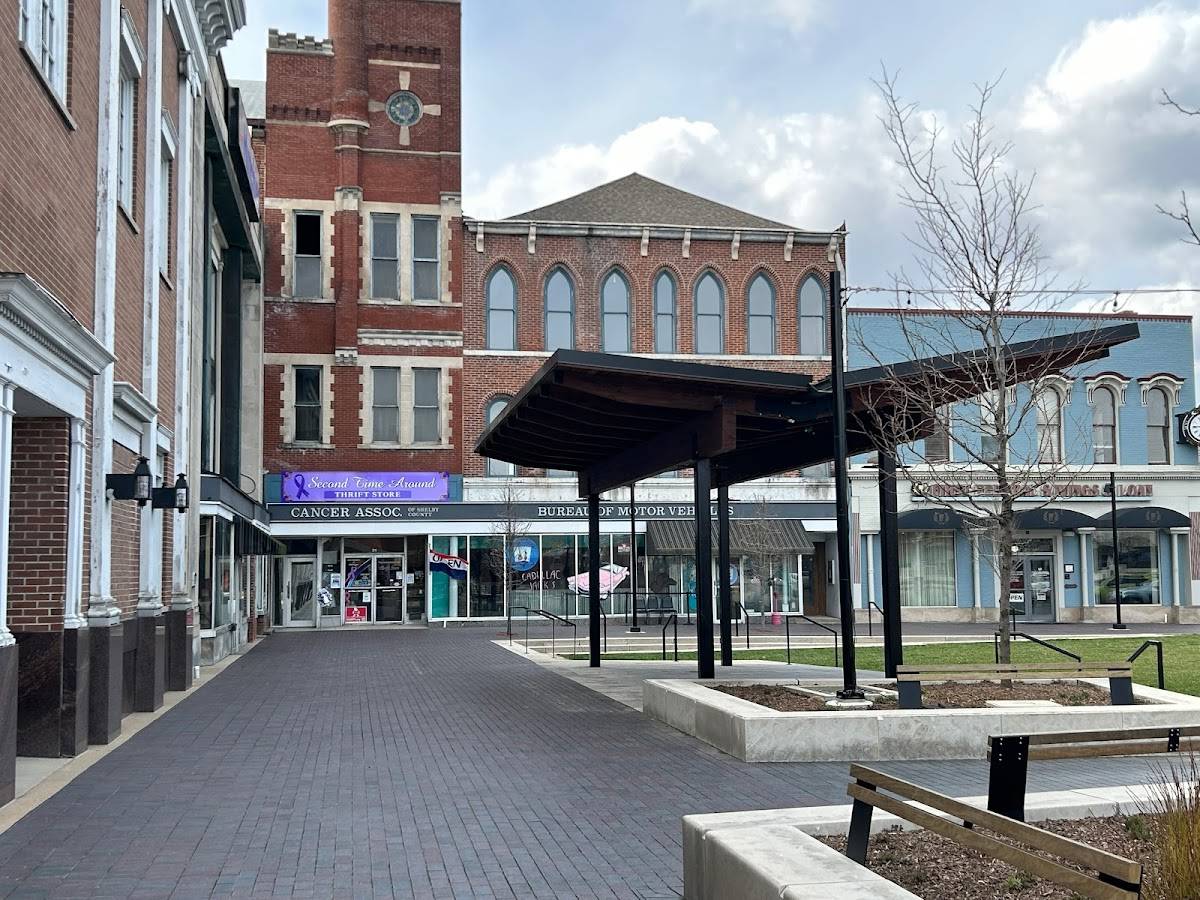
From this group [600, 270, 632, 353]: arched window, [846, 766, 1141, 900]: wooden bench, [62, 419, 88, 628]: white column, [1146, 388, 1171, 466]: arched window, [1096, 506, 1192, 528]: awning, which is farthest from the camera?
[1146, 388, 1171, 466]: arched window

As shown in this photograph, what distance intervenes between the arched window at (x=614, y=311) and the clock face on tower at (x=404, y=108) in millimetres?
7946

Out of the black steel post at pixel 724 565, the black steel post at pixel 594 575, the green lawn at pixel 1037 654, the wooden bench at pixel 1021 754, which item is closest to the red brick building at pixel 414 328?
the green lawn at pixel 1037 654

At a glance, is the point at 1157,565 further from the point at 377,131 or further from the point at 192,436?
the point at 192,436

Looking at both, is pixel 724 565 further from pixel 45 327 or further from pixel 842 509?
pixel 45 327

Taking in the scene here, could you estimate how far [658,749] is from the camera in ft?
→ 41.1

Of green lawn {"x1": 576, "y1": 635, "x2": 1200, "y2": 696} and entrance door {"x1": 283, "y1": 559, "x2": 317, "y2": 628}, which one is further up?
entrance door {"x1": 283, "y1": 559, "x2": 317, "y2": 628}

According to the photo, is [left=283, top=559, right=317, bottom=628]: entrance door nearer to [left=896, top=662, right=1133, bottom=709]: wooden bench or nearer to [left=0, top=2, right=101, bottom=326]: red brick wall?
[left=0, top=2, right=101, bottom=326]: red brick wall

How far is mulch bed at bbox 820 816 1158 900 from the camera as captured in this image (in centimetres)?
590

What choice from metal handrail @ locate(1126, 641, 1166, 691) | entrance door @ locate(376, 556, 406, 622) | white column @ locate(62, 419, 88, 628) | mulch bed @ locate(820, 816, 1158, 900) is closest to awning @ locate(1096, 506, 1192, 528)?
entrance door @ locate(376, 556, 406, 622)

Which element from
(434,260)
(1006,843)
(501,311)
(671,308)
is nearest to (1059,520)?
(671,308)

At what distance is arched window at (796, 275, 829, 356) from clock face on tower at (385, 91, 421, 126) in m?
13.7

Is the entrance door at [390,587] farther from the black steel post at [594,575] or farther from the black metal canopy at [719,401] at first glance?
the black metal canopy at [719,401]

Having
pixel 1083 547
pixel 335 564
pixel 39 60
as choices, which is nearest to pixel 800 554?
pixel 1083 547

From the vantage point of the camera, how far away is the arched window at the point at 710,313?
139ft
